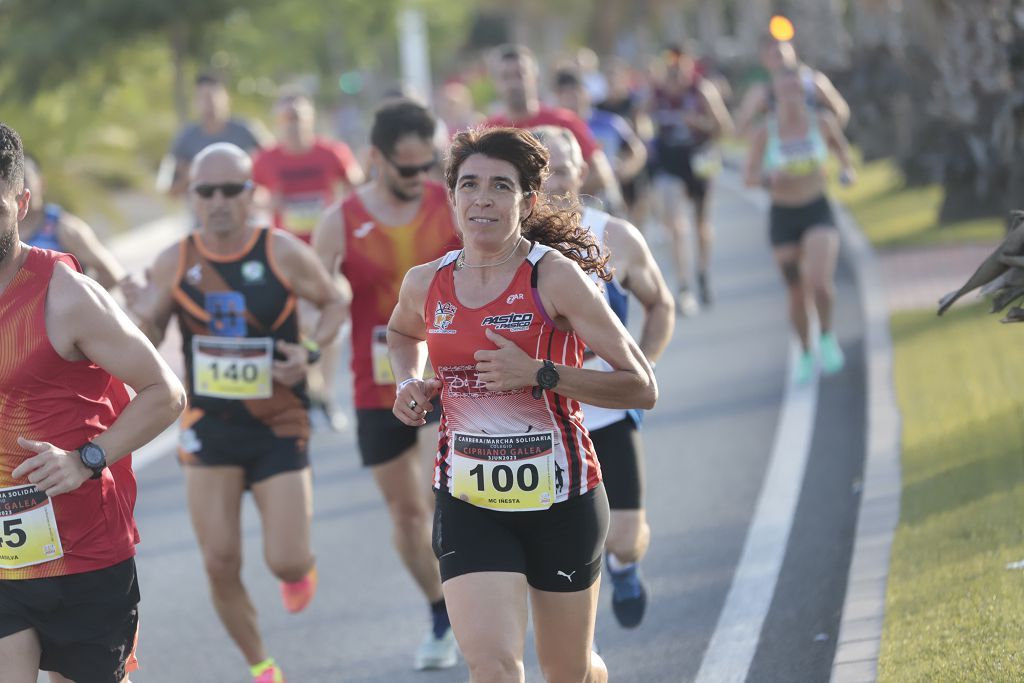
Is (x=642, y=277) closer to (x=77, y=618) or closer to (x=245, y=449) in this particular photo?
(x=245, y=449)

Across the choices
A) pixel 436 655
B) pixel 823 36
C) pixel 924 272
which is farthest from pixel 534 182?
pixel 823 36

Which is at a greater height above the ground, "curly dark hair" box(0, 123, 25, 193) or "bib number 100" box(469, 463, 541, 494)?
"curly dark hair" box(0, 123, 25, 193)

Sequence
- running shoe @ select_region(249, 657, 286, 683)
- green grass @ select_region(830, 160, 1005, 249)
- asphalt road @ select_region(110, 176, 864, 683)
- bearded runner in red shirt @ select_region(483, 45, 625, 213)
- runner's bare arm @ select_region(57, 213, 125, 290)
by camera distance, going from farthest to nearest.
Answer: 1. green grass @ select_region(830, 160, 1005, 249)
2. bearded runner in red shirt @ select_region(483, 45, 625, 213)
3. runner's bare arm @ select_region(57, 213, 125, 290)
4. asphalt road @ select_region(110, 176, 864, 683)
5. running shoe @ select_region(249, 657, 286, 683)

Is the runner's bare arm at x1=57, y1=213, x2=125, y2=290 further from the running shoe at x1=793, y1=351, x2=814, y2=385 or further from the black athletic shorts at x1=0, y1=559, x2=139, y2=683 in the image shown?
the running shoe at x1=793, y1=351, x2=814, y2=385

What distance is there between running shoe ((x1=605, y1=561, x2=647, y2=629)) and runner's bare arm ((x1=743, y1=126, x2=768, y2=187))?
19.4 feet

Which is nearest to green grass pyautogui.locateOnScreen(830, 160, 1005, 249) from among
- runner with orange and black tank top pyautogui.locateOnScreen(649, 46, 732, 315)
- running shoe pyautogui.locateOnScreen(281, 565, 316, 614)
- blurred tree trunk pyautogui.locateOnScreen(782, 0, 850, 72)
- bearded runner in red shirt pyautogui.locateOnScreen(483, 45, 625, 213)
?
runner with orange and black tank top pyautogui.locateOnScreen(649, 46, 732, 315)

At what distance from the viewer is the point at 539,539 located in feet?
15.3

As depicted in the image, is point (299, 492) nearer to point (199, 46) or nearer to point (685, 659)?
point (685, 659)

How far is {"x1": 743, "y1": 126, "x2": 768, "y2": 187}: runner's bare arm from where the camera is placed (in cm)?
1179

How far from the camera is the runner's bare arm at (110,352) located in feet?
14.1

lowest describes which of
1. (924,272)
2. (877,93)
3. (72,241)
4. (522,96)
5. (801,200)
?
→ (924,272)

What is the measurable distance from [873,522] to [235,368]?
9.76ft

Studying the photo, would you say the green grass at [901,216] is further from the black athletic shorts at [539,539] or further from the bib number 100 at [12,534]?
the bib number 100 at [12,534]

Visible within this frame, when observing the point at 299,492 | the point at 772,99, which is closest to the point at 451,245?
the point at 299,492
